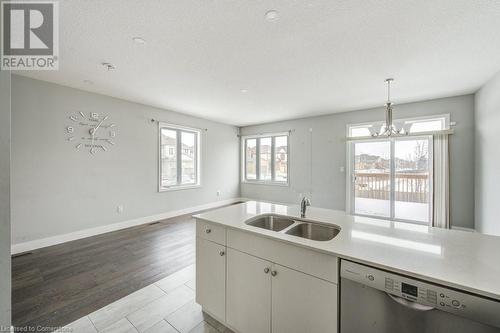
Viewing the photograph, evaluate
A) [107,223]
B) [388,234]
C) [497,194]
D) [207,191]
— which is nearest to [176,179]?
[207,191]

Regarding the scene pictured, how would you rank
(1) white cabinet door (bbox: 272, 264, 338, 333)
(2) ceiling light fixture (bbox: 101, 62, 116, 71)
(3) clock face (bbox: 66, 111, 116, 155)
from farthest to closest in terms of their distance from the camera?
1. (3) clock face (bbox: 66, 111, 116, 155)
2. (2) ceiling light fixture (bbox: 101, 62, 116, 71)
3. (1) white cabinet door (bbox: 272, 264, 338, 333)

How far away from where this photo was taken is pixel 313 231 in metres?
1.69

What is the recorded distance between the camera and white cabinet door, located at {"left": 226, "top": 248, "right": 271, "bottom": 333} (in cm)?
135

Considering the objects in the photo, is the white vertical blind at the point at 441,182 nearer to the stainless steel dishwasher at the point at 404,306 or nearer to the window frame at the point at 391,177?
the window frame at the point at 391,177

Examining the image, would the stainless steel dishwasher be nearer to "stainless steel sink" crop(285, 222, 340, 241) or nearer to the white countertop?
the white countertop

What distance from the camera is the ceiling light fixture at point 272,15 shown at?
1.68m

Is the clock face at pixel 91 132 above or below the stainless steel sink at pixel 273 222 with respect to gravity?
above

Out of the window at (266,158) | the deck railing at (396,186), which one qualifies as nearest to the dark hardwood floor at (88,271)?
the window at (266,158)

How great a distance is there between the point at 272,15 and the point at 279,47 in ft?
1.69

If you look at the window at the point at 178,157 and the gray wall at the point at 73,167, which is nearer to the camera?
the gray wall at the point at 73,167

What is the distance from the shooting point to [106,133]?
3.73 metres

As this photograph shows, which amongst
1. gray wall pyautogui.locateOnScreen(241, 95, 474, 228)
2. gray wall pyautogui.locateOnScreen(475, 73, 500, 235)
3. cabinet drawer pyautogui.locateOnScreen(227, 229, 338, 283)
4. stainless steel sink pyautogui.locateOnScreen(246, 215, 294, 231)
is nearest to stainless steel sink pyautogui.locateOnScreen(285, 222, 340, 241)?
stainless steel sink pyautogui.locateOnScreen(246, 215, 294, 231)

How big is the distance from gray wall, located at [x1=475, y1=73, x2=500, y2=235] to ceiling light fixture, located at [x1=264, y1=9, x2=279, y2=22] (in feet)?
10.9

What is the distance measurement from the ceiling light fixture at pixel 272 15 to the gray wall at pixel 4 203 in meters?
1.85
